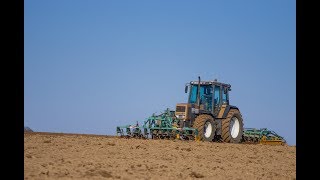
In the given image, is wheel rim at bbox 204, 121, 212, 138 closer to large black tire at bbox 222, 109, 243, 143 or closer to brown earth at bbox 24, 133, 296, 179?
large black tire at bbox 222, 109, 243, 143

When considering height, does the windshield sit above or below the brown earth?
above

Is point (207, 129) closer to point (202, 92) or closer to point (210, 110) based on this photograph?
point (210, 110)

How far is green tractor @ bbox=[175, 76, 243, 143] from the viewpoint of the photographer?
19781 millimetres

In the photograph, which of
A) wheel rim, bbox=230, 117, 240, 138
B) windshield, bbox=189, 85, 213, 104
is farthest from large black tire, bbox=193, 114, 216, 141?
wheel rim, bbox=230, 117, 240, 138

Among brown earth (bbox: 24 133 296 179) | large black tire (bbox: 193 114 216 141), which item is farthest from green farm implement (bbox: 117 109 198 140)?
brown earth (bbox: 24 133 296 179)

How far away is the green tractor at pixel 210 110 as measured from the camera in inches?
779

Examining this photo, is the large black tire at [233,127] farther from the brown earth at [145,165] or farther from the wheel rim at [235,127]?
the brown earth at [145,165]

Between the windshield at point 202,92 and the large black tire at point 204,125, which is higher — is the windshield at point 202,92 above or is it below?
above

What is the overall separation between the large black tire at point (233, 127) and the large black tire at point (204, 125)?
30.3 inches

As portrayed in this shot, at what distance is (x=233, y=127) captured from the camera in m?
21.7

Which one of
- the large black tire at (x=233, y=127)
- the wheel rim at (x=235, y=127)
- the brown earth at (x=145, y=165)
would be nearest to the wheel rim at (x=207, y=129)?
the large black tire at (x=233, y=127)

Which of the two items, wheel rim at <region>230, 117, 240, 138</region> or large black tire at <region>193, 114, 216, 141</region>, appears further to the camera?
wheel rim at <region>230, 117, 240, 138</region>

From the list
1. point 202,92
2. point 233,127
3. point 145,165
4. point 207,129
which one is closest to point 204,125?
point 207,129

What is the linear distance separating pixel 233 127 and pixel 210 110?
1.92 m
